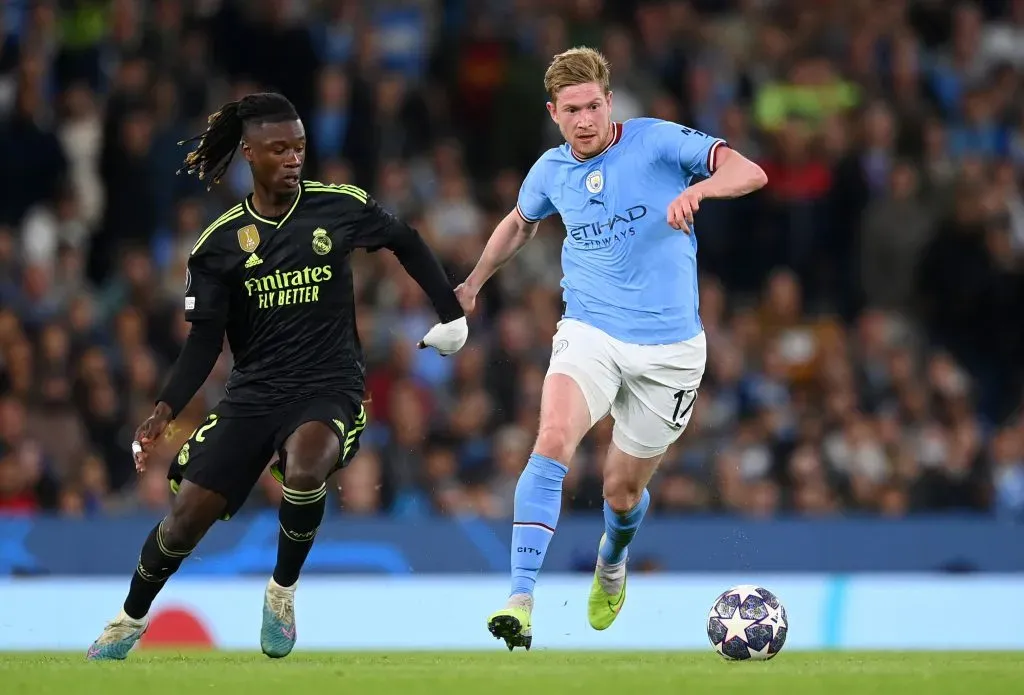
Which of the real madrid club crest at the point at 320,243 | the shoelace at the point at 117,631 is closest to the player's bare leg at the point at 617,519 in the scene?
the real madrid club crest at the point at 320,243

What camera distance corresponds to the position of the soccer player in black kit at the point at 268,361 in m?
8.37

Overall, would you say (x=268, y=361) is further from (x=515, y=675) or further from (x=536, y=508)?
(x=515, y=675)

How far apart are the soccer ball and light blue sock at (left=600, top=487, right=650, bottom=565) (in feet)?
3.11

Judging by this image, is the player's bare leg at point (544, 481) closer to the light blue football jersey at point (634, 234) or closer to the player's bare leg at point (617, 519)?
the light blue football jersey at point (634, 234)

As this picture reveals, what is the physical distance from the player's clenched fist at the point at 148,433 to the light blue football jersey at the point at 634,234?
202cm

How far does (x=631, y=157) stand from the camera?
8617 millimetres

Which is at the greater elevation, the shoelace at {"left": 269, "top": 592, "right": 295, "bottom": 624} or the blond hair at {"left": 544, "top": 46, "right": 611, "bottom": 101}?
the blond hair at {"left": 544, "top": 46, "right": 611, "bottom": 101}

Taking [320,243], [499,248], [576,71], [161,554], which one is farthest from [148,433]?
[576,71]

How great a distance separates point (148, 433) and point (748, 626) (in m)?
Result: 2.86

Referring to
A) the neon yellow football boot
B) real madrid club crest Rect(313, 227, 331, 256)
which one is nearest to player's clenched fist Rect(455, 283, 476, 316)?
real madrid club crest Rect(313, 227, 331, 256)

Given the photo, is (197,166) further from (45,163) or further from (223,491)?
(45,163)

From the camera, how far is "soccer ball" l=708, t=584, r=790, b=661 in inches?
327

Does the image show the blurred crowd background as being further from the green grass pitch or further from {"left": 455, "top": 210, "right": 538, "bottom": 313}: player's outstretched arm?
the green grass pitch

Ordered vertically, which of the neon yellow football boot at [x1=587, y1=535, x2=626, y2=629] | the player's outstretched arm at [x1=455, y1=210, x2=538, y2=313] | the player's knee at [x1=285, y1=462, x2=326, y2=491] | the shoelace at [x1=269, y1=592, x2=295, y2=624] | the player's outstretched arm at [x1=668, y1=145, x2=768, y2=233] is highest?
the player's outstretched arm at [x1=668, y1=145, x2=768, y2=233]
